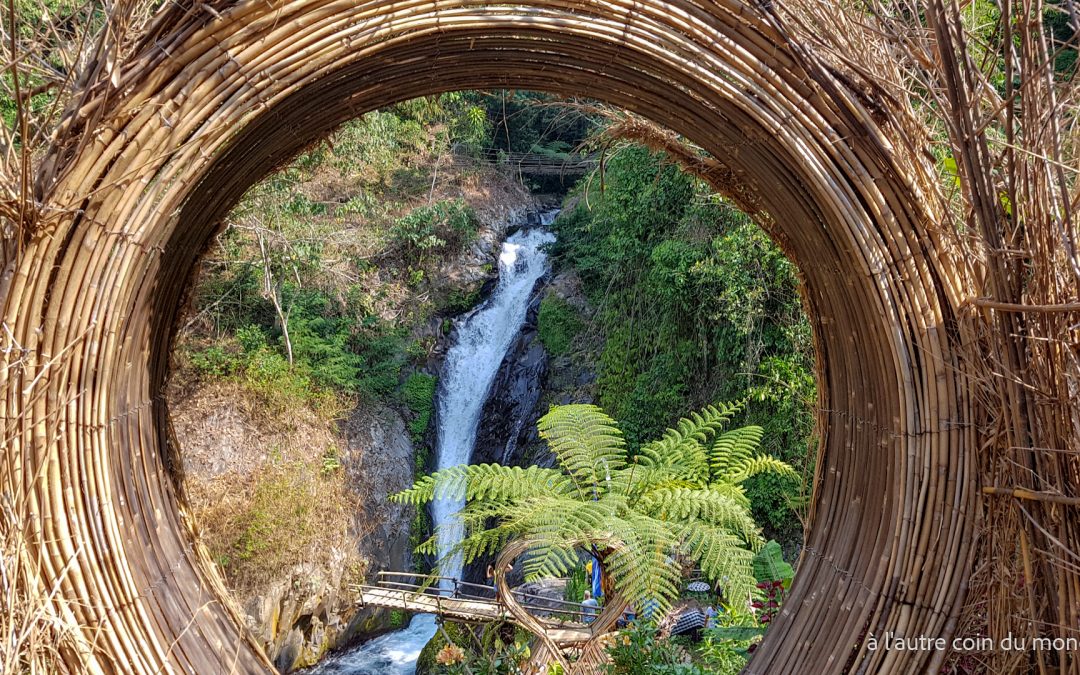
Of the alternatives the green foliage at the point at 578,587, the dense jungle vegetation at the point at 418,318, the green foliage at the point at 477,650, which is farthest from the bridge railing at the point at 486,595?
the dense jungle vegetation at the point at 418,318

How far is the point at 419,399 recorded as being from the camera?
25.6 ft

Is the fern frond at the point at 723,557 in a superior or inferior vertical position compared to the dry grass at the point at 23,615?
superior

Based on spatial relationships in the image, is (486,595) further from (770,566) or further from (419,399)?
(770,566)

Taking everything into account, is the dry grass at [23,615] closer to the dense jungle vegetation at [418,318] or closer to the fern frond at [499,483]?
the fern frond at [499,483]

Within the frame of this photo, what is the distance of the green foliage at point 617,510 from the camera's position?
233 centimetres

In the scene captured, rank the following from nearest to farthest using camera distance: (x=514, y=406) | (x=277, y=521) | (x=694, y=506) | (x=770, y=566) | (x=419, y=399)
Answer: (x=694, y=506) → (x=770, y=566) → (x=277, y=521) → (x=514, y=406) → (x=419, y=399)

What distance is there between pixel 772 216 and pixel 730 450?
173cm

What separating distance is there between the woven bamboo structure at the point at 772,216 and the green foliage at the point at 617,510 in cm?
75

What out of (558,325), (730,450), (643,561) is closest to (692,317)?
(558,325)

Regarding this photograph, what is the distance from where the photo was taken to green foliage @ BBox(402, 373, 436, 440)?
763cm

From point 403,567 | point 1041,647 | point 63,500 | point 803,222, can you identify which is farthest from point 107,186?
point 403,567

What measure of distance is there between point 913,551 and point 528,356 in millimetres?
6540

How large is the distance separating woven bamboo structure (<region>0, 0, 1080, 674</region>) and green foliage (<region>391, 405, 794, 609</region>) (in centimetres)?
75

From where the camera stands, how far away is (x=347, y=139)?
6719mm
